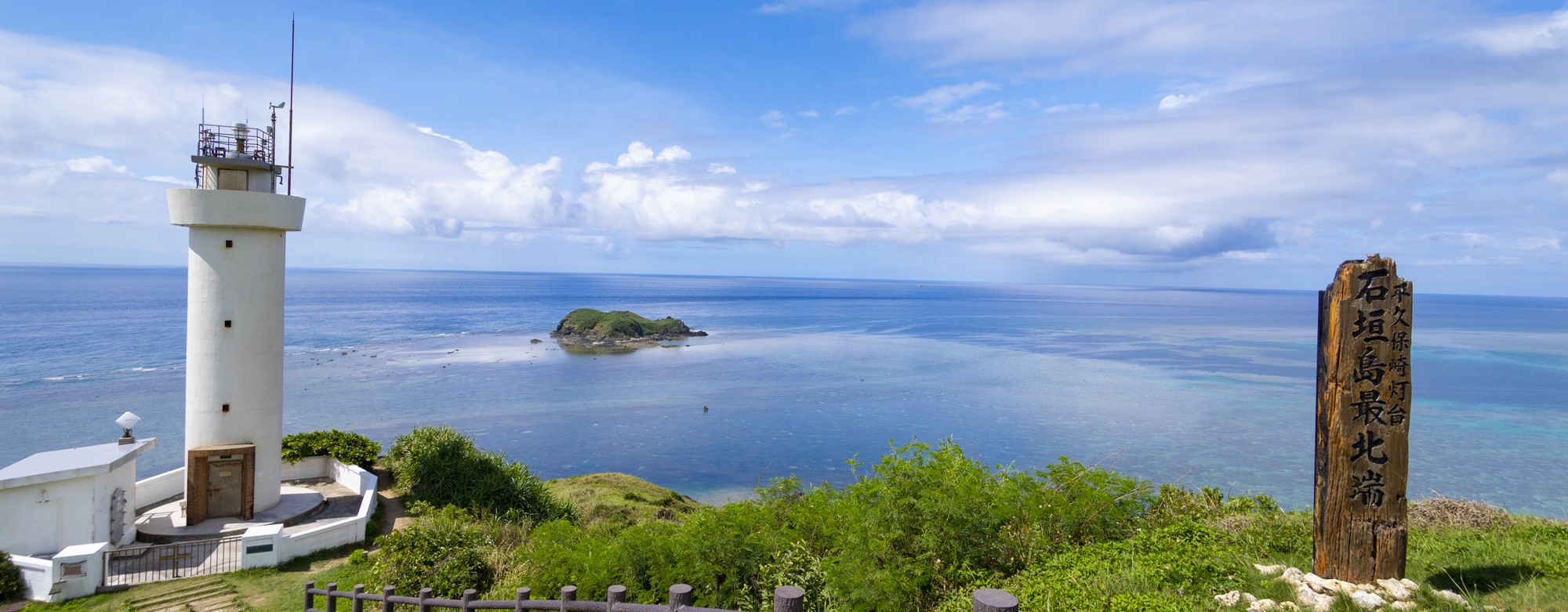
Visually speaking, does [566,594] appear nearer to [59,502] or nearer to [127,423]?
[59,502]

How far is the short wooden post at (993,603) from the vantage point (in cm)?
366

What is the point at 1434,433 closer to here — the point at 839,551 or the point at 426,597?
the point at 839,551

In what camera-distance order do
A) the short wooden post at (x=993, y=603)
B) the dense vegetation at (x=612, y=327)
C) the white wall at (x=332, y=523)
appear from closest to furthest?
the short wooden post at (x=993, y=603) < the white wall at (x=332, y=523) < the dense vegetation at (x=612, y=327)

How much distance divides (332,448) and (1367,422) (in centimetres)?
2044

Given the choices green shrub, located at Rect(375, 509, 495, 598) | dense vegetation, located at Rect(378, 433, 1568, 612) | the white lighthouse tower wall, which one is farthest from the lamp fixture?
dense vegetation, located at Rect(378, 433, 1568, 612)

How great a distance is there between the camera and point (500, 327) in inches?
3632

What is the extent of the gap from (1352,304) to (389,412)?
43351mm

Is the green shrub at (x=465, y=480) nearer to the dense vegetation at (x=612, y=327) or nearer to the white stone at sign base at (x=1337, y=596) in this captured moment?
the white stone at sign base at (x=1337, y=596)

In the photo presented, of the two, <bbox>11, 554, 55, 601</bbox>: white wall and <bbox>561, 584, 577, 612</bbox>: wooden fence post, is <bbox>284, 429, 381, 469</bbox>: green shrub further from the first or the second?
<bbox>561, 584, 577, 612</bbox>: wooden fence post

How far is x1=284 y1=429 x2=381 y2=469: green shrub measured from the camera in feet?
60.2

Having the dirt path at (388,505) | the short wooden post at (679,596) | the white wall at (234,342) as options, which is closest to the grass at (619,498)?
the dirt path at (388,505)

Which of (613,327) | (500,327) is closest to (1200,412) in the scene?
(613,327)

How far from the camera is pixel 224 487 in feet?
49.5

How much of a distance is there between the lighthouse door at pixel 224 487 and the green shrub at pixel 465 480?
3443 mm
